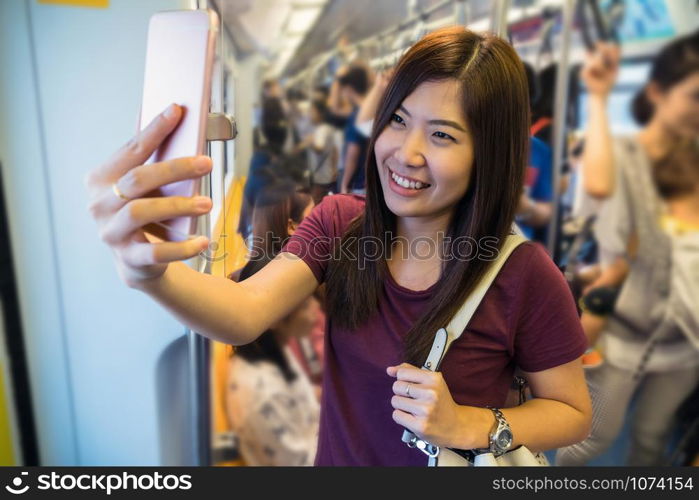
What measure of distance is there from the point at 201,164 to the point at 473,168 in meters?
0.32

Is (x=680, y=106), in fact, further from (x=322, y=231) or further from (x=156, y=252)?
(x=156, y=252)

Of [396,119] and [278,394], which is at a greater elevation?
[396,119]

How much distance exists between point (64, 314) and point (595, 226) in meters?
1.29

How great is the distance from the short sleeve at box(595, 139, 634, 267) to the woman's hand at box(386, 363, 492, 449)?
3.06 ft

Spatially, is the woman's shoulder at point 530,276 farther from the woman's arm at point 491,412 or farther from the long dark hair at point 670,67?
the long dark hair at point 670,67

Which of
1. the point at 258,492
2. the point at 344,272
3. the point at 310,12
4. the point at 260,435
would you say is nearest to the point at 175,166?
the point at 344,272

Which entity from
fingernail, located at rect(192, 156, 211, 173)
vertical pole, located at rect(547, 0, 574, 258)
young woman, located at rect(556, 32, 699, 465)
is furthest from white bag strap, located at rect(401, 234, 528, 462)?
young woman, located at rect(556, 32, 699, 465)

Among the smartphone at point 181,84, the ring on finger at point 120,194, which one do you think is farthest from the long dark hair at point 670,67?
the ring on finger at point 120,194

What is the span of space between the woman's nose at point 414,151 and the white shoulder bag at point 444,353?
0.16 m

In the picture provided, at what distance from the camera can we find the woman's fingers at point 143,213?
40 cm

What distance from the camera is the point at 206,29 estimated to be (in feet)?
1.55

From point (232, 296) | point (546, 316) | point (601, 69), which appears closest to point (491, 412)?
point (546, 316)

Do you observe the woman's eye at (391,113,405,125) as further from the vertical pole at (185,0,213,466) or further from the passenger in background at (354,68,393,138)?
the vertical pole at (185,0,213,466)

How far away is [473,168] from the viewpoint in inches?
22.5
